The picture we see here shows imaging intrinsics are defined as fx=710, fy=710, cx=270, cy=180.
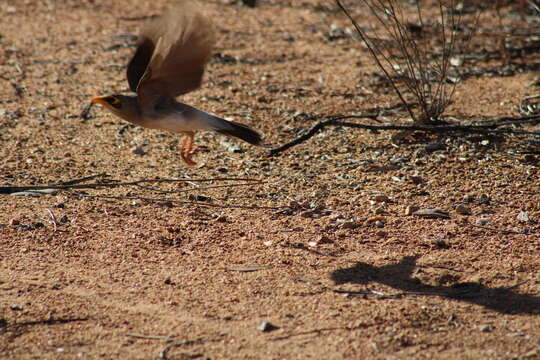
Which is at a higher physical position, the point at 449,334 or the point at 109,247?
the point at 449,334

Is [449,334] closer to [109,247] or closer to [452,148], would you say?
[109,247]

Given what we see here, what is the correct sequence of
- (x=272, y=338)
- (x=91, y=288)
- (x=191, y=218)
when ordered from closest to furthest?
(x=272, y=338) < (x=91, y=288) < (x=191, y=218)

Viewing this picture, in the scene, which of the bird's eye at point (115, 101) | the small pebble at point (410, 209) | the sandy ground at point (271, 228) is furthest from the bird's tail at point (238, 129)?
the small pebble at point (410, 209)

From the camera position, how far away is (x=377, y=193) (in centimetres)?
553

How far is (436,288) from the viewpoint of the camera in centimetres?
417

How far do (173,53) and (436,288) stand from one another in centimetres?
241

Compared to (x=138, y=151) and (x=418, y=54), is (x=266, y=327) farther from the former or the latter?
(x=418, y=54)

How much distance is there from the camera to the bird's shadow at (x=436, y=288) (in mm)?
3959

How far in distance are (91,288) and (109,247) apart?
554 millimetres

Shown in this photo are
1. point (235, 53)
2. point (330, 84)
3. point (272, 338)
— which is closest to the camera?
point (272, 338)

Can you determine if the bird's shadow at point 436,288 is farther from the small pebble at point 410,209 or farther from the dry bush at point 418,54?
the dry bush at point 418,54

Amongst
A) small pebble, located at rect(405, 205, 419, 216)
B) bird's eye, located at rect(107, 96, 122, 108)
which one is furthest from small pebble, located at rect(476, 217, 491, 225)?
bird's eye, located at rect(107, 96, 122, 108)

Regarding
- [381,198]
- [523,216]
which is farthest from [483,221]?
[381,198]

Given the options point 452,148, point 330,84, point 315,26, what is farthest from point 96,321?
point 315,26
